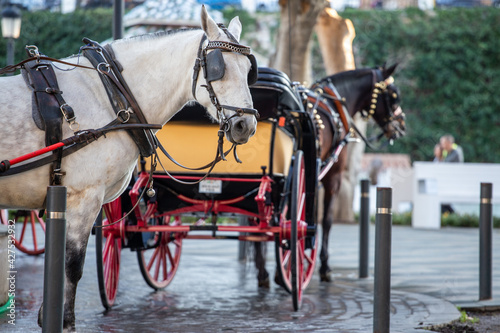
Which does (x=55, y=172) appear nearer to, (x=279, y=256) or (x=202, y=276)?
(x=279, y=256)

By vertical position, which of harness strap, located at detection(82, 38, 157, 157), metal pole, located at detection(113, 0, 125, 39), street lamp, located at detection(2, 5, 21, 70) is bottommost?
harness strap, located at detection(82, 38, 157, 157)

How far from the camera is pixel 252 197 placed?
5.77 meters

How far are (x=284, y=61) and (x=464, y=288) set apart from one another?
5.23m

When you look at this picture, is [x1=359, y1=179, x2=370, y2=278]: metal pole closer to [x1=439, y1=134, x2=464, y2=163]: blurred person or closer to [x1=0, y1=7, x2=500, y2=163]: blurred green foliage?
[x1=439, y1=134, x2=464, y2=163]: blurred person

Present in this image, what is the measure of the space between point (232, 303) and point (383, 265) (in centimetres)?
192

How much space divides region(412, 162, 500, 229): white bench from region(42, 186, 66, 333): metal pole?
1159 cm

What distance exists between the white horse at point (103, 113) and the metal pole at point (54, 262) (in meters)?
0.49

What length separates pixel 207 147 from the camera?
5.66m

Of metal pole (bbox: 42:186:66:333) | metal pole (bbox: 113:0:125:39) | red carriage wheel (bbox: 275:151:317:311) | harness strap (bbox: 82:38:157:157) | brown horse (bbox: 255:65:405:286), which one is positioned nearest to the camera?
metal pole (bbox: 42:186:66:333)

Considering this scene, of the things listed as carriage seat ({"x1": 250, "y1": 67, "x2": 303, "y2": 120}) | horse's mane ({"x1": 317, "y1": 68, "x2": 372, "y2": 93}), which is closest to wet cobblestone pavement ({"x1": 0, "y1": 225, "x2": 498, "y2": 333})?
carriage seat ({"x1": 250, "y1": 67, "x2": 303, "y2": 120})

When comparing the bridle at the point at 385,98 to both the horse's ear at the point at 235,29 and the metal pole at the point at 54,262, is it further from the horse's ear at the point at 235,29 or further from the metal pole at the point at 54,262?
the metal pole at the point at 54,262

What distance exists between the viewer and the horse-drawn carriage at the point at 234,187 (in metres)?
5.55

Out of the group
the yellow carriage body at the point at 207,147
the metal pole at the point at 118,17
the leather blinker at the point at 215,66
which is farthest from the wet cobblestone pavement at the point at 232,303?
the metal pole at the point at 118,17

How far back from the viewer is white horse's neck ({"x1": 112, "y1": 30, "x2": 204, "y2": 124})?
418 centimetres
